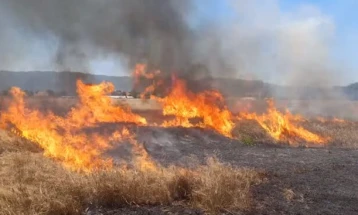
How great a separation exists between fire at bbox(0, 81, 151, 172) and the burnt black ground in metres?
1.06

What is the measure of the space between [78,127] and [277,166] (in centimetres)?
784

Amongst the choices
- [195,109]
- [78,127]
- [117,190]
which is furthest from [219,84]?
[117,190]

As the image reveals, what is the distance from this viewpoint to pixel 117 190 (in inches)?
298

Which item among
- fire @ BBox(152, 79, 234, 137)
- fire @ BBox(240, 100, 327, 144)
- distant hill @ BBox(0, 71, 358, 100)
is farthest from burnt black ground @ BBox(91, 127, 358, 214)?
distant hill @ BBox(0, 71, 358, 100)

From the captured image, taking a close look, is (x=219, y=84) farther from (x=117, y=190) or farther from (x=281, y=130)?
(x=117, y=190)

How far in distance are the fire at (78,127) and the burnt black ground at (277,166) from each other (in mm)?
1064

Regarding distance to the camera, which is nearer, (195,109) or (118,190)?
(118,190)

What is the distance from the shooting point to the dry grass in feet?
22.4

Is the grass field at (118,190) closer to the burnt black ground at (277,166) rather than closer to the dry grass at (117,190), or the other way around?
the dry grass at (117,190)

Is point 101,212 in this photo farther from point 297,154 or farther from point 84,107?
point 84,107

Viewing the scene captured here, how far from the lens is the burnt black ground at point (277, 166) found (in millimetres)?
7883

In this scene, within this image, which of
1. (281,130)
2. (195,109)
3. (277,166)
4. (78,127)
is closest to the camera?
(277,166)

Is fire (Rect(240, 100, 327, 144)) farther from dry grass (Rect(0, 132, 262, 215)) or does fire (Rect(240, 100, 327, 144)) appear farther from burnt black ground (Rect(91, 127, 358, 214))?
dry grass (Rect(0, 132, 262, 215))

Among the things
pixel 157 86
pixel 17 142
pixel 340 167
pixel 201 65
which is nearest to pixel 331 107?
pixel 201 65
